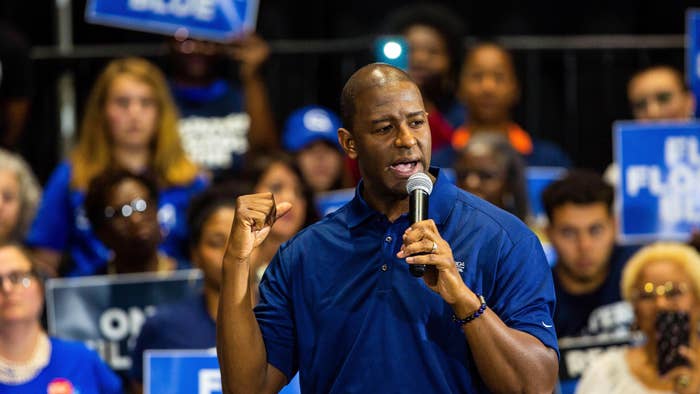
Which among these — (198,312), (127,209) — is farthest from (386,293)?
(127,209)

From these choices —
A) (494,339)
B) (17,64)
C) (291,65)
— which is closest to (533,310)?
(494,339)

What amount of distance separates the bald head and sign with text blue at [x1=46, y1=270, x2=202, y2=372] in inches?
98.1

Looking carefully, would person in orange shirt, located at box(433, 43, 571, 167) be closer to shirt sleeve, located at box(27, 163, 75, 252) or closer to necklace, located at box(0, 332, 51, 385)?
shirt sleeve, located at box(27, 163, 75, 252)

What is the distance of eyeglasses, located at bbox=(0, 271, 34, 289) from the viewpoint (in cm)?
518

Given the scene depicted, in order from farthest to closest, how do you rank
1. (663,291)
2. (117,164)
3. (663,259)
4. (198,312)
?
(117,164), (663,259), (663,291), (198,312)

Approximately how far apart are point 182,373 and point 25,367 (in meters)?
0.66

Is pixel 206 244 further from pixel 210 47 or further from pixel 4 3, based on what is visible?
pixel 4 3

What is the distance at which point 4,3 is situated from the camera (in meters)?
8.18

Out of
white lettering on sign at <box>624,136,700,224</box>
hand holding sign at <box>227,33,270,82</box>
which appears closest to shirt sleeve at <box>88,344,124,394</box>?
hand holding sign at <box>227,33,270,82</box>

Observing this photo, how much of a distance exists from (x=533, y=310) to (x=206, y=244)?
8.16 ft

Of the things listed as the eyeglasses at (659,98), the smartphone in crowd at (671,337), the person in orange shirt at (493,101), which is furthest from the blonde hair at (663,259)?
the eyeglasses at (659,98)

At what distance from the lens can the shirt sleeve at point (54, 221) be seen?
20.8 feet

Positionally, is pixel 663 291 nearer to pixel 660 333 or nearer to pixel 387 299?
pixel 660 333

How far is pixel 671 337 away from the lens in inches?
210
